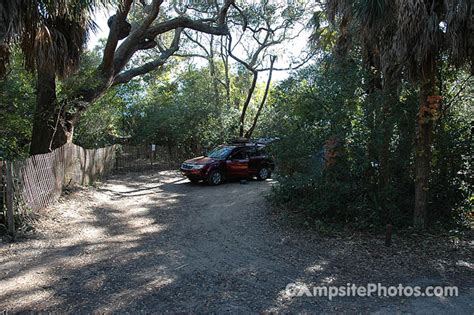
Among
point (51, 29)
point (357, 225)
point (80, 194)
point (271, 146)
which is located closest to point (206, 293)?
point (357, 225)

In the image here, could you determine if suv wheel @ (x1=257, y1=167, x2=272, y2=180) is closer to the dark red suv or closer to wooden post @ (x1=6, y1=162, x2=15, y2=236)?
the dark red suv

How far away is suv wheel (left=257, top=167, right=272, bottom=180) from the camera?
53.1 ft

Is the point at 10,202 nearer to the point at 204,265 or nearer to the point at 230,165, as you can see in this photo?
the point at 204,265

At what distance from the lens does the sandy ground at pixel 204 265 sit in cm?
455

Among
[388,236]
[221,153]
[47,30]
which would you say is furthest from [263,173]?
[47,30]

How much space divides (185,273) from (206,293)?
79cm

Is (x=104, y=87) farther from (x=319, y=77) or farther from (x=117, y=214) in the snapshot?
(x=319, y=77)

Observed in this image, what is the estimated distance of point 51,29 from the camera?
26.5ft

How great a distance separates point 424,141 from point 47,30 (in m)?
8.01

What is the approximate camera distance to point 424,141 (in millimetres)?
7754

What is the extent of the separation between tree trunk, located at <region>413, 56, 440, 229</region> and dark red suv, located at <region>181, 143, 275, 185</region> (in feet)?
22.9

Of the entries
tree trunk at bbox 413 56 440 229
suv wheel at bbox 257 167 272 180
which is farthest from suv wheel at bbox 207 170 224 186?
tree trunk at bbox 413 56 440 229

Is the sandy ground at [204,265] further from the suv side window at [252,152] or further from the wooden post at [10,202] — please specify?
the suv side window at [252,152]

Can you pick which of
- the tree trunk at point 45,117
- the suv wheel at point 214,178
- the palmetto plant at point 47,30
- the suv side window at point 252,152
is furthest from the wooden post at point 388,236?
the tree trunk at point 45,117
